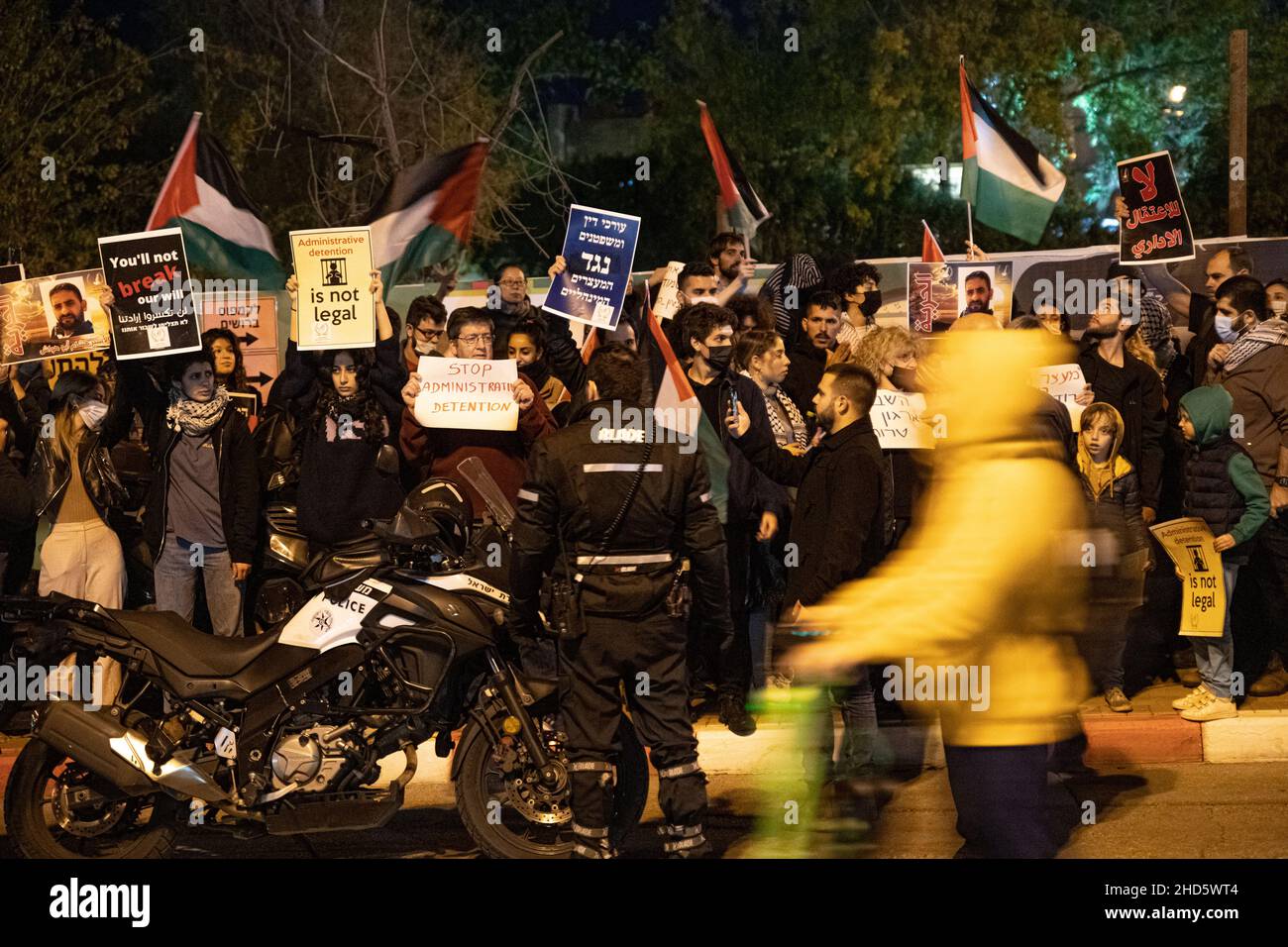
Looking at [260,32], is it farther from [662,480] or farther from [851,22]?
[662,480]

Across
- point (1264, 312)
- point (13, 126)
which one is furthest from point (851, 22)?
point (1264, 312)

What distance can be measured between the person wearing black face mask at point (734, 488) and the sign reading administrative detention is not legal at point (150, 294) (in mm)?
2855

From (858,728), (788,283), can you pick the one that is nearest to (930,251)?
(788,283)

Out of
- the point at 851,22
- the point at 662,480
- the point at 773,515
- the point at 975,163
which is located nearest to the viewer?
the point at 662,480

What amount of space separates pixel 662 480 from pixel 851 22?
23.7m

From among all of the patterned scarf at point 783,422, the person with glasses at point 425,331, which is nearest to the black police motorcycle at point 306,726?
the patterned scarf at point 783,422

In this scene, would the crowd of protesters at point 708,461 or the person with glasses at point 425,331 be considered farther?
the person with glasses at point 425,331

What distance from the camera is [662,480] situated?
22.5ft

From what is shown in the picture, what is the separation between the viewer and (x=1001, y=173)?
11.5m

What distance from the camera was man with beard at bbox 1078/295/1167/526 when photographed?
1043cm

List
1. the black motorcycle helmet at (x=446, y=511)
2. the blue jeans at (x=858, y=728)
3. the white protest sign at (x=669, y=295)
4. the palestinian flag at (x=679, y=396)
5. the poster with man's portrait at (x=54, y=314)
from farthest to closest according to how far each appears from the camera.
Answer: the poster with man's portrait at (x=54, y=314) → the white protest sign at (x=669, y=295) → the palestinian flag at (x=679, y=396) → the blue jeans at (x=858, y=728) → the black motorcycle helmet at (x=446, y=511)

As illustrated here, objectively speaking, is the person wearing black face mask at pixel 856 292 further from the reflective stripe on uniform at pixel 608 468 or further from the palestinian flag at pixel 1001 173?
the reflective stripe on uniform at pixel 608 468

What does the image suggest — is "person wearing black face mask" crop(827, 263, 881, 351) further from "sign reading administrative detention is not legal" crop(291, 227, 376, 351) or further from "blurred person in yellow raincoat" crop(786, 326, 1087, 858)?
"blurred person in yellow raincoat" crop(786, 326, 1087, 858)

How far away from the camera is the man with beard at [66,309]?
37.7 feet
